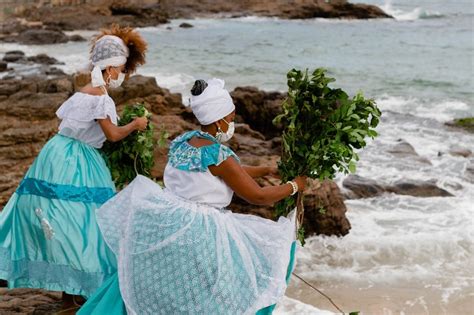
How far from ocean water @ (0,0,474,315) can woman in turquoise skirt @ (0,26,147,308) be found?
2088 mm

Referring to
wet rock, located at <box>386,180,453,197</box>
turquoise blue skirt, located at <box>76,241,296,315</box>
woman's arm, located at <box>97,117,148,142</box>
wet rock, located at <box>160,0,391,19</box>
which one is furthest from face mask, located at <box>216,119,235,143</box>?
wet rock, located at <box>160,0,391,19</box>

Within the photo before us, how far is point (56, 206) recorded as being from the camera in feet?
14.4

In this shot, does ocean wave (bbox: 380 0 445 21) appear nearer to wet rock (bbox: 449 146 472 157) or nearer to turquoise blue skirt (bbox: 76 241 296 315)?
wet rock (bbox: 449 146 472 157)

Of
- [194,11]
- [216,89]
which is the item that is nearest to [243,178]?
[216,89]

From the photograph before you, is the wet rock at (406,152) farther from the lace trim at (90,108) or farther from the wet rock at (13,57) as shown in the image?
the wet rock at (13,57)

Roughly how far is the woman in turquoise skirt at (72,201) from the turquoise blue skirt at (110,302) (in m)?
0.58

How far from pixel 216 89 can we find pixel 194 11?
58371 mm

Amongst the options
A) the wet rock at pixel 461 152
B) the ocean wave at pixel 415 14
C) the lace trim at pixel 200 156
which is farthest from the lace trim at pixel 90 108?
the ocean wave at pixel 415 14

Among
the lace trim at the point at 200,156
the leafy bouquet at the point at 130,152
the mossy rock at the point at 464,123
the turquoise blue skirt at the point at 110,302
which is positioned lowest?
the mossy rock at the point at 464,123

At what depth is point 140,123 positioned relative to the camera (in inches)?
178

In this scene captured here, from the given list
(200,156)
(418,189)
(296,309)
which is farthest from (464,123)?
(200,156)

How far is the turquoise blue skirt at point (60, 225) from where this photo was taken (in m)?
4.35

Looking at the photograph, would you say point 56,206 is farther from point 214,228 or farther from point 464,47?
point 464,47

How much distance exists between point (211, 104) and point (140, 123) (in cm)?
117
